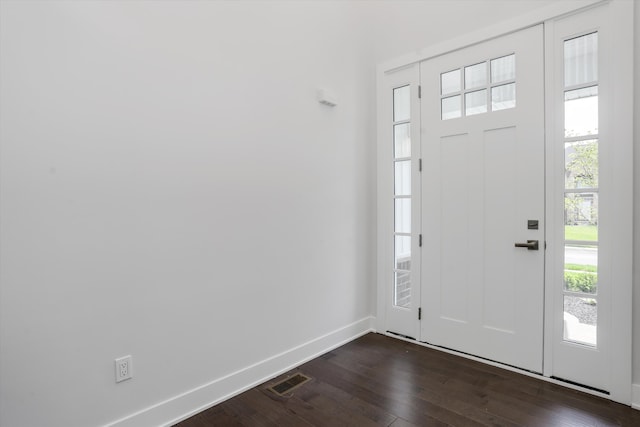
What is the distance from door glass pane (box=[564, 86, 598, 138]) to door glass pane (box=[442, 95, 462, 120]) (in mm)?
724

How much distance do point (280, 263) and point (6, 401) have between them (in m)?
1.58

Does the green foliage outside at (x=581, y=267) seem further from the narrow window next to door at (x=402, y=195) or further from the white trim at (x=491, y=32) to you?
the white trim at (x=491, y=32)

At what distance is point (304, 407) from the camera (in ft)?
6.87

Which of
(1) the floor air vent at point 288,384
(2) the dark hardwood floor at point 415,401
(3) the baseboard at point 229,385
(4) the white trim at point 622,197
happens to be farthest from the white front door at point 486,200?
(1) the floor air vent at point 288,384

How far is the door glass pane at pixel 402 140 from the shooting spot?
10.3 ft

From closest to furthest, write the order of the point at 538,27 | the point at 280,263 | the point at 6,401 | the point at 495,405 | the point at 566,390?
the point at 6,401
the point at 495,405
the point at 566,390
the point at 538,27
the point at 280,263

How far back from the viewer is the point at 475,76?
2.73m

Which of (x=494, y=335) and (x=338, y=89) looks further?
(x=338, y=89)

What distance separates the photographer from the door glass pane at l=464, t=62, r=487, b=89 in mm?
2684

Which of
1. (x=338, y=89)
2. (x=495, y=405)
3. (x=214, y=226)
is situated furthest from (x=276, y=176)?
(x=495, y=405)

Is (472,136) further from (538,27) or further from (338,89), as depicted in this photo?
(338,89)

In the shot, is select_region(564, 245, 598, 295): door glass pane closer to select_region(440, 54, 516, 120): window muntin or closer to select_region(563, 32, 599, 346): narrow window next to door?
select_region(563, 32, 599, 346): narrow window next to door

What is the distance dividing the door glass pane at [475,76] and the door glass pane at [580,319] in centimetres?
169

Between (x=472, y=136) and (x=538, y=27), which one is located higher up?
(x=538, y=27)
